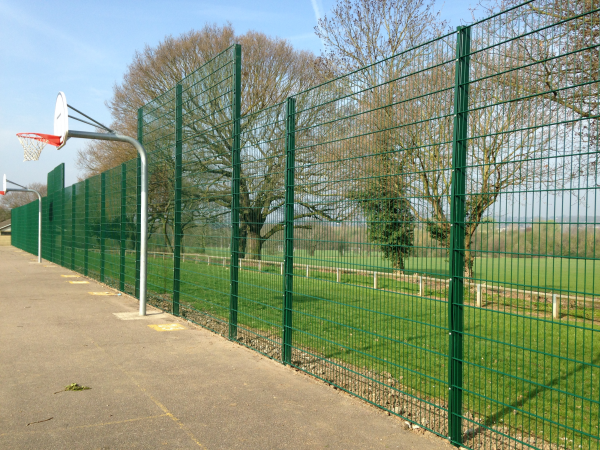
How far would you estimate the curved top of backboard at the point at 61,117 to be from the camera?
31.3 ft

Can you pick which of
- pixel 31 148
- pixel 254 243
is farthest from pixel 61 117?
pixel 31 148

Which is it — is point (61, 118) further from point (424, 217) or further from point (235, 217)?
point (424, 217)

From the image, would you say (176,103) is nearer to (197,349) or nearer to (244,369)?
(197,349)

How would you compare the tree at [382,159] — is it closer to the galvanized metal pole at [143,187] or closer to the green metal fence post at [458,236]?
the green metal fence post at [458,236]

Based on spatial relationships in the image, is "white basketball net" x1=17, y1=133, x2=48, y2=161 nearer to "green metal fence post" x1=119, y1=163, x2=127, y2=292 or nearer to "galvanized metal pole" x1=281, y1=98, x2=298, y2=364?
"green metal fence post" x1=119, y1=163, x2=127, y2=292

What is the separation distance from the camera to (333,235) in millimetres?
4871

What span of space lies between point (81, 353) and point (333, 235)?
3.52 metres

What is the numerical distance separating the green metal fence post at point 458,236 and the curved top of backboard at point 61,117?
26.0 feet

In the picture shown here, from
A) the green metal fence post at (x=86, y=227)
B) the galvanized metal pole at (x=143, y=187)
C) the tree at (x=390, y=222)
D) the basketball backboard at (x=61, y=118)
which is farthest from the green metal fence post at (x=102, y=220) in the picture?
the tree at (x=390, y=222)

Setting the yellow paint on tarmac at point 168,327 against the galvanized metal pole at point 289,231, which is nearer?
the galvanized metal pole at point 289,231

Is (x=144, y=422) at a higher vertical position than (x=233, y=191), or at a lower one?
lower

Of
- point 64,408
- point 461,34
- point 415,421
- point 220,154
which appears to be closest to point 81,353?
point 64,408

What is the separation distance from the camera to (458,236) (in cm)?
357

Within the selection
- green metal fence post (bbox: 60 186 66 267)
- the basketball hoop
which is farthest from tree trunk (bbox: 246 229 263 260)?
green metal fence post (bbox: 60 186 66 267)
